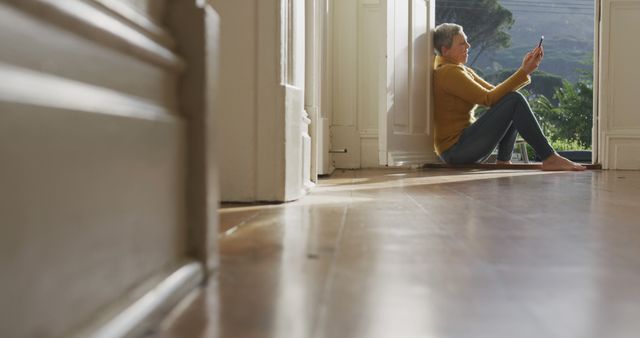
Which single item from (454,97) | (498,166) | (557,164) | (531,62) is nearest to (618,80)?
(531,62)

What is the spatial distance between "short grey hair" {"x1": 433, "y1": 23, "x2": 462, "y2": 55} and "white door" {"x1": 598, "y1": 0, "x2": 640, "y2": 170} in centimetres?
109

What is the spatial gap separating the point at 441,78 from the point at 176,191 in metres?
4.50

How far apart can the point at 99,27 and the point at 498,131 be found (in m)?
4.65

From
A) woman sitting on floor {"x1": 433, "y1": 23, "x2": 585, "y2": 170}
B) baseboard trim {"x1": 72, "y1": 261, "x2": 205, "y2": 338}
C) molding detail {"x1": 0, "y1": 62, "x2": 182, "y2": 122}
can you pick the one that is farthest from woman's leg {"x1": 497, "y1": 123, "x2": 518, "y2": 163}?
molding detail {"x1": 0, "y1": 62, "x2": 182, "y2": 122}

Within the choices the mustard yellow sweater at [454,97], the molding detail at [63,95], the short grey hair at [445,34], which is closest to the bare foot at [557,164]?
the mustard yellow sweater at [454,97]

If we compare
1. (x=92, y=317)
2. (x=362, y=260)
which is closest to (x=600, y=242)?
(x=362, y=260)

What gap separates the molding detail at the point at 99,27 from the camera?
1.77 feet

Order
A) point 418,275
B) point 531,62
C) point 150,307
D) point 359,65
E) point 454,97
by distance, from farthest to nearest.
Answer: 1. point 454,97
2. point 359,65
3. point 531,62
4. point 418,275
5. point 150,307

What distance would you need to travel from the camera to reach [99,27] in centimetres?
65

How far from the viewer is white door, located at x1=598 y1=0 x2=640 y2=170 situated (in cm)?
521

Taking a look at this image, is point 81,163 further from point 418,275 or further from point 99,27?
point 418,275

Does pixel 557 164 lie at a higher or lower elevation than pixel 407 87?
lower

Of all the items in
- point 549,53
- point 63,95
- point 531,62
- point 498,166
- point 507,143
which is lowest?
point 498,166

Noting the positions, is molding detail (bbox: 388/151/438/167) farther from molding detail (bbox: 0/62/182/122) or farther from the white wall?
molding detail (bbox: 0/62/182/122)
